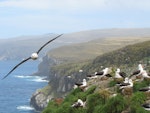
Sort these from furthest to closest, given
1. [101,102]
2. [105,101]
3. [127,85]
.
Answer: [101,102] < [105,101] < [127,85]

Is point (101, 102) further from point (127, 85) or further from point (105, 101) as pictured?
point (127, 85)

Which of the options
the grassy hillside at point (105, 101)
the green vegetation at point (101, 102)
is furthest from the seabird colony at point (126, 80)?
the green vegetation at point (101, 102)

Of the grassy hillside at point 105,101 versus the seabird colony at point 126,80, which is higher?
the seabird colony at point 126,80

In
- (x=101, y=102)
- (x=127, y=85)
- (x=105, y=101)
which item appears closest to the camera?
(x=127, y=85)

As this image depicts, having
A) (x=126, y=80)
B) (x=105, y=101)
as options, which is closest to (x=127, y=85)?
(x=126, y=80)

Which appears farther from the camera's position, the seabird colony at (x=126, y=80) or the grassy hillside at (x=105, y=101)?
the seabird colony at (x=126, y=80)

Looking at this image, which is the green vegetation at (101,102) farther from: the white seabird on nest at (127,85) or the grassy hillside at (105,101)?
the white seabird on nest at (127,85)

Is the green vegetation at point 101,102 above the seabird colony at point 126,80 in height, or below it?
below

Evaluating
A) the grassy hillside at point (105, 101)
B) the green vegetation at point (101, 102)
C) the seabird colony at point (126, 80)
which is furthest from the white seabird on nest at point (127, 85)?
the green vegetation at point (101, 102)

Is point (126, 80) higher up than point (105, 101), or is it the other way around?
point (126, 80)

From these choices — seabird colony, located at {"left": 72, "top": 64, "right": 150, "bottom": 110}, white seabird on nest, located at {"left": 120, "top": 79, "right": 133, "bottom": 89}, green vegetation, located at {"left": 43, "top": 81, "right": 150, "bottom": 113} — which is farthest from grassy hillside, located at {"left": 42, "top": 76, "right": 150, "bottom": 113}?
white seabird on nest, located at {"left": 120, "top": 79, "right": 133, "bottom": 89}

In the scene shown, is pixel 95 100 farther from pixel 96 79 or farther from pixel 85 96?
pixel 96 79

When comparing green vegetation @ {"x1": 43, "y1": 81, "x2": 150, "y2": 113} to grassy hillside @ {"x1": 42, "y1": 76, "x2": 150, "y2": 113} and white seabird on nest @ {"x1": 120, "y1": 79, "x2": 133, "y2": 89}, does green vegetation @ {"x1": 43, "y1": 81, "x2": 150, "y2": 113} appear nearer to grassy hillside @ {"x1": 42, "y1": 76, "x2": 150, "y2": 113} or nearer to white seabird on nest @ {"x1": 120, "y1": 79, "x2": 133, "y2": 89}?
grassy hillside @ {"x1": 42, "y1": 76, "x2": 150, "y2": 113}

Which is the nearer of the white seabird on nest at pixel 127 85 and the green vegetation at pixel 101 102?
the green vegetation at pixel 101 102
